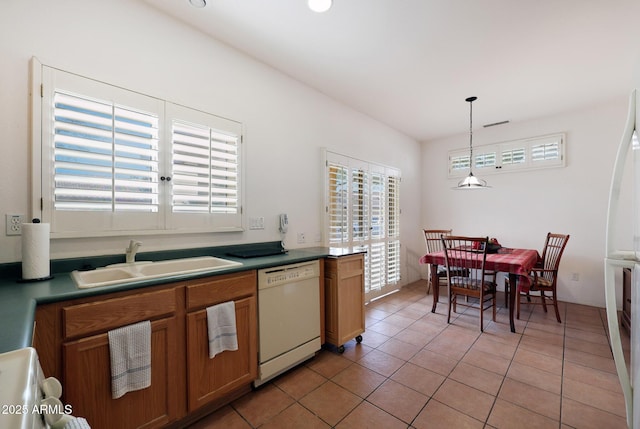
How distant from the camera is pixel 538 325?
2.96m

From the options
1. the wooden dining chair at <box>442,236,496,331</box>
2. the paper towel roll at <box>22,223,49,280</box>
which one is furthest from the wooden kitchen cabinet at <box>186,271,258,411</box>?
the wooden dining chair at <box>442,236,496,331</box>

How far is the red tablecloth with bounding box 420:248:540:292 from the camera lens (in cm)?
274

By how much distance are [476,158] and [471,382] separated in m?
3.59

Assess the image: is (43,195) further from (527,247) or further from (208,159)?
(527,247)

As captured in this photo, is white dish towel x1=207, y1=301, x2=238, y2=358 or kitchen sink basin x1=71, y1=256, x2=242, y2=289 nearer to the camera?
kitchen sink basin x1=71, y1=256, x2=242, y2=289

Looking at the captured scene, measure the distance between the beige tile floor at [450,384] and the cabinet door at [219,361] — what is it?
17 centimetres

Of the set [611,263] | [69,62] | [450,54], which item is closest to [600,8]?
[450,54]

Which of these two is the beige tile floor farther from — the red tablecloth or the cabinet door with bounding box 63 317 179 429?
the red tablecloth

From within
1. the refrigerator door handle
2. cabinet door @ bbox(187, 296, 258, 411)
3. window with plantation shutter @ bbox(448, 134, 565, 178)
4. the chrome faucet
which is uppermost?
window with plantation shutter @ bbox(448, 134, 565, 178)

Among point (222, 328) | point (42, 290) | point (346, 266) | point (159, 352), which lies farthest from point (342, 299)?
point (42, 290)

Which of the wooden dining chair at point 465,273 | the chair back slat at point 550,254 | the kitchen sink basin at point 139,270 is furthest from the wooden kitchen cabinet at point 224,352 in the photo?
the chair back slat at point 550,254

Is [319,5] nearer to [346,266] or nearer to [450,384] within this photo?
[346,266]

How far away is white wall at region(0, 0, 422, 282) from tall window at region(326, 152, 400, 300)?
0.20 m

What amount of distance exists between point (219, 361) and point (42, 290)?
37.1 inches
